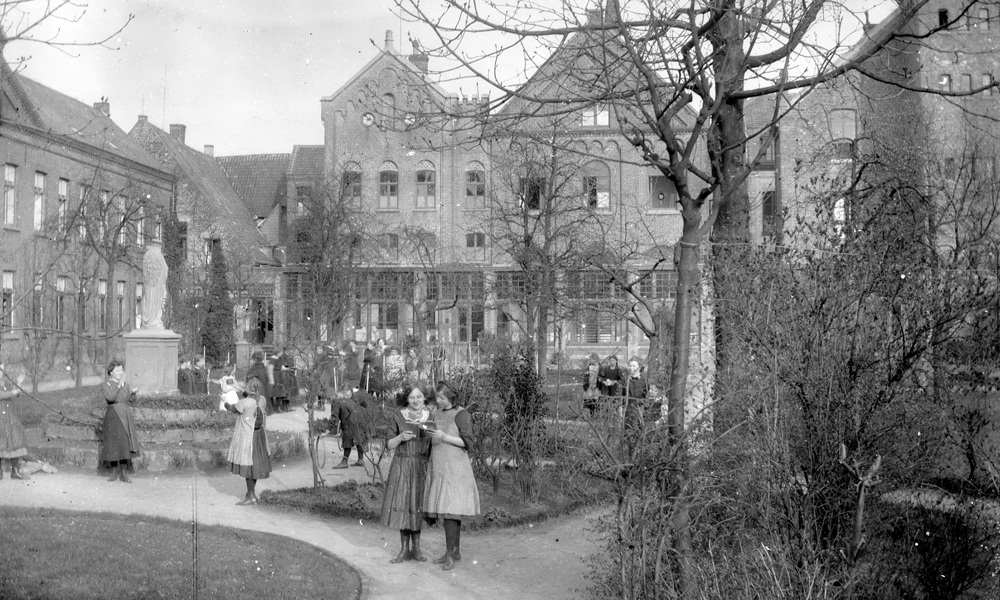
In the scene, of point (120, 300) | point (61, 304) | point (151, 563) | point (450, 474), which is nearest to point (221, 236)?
point (120, 300)

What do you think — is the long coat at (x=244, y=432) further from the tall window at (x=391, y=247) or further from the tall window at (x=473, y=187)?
the tall window at (x=473, y=187)

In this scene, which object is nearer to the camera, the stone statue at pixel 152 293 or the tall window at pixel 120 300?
the stone statue at pixel 152 293

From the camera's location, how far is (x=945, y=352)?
24.3 feet

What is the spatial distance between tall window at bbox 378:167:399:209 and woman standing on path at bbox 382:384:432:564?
105 feet

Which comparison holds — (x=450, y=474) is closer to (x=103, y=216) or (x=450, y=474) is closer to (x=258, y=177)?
(x=103, y=216)

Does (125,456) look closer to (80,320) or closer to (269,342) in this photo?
(80,320)

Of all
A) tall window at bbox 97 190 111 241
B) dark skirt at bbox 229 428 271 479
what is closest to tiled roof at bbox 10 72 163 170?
tall window at bbox 97 190 111 241

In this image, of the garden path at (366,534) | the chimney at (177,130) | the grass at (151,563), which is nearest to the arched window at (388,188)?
the chimney at (177,130)

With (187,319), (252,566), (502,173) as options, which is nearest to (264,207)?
(187,319)

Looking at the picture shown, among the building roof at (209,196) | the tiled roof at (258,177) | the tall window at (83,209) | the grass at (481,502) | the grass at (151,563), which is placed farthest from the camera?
the tiled roof at (258,177)

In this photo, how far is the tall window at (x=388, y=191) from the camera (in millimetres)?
39906

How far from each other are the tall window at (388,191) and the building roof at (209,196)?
829 centimetres

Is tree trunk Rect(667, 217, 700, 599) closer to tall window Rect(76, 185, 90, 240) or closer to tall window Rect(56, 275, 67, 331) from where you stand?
tall window Rect(76, 185, 90, 240)

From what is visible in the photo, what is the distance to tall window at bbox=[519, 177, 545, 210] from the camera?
20719mm
